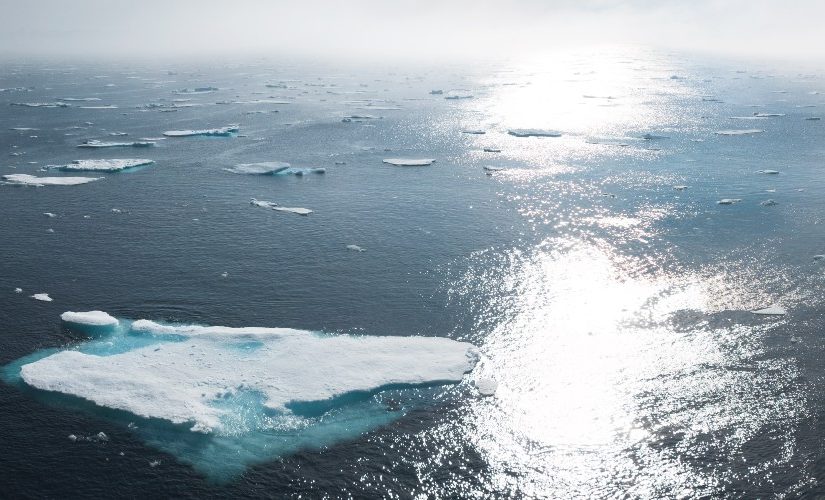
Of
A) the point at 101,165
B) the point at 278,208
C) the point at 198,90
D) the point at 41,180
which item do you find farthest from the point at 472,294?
the point at 198,90

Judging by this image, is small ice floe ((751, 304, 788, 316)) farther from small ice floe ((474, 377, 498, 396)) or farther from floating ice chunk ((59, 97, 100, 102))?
floating ice chunk ((59, 97, 100, 102))

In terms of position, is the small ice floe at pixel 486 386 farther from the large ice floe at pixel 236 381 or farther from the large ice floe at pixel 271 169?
the large ice floe at pixel 271 169

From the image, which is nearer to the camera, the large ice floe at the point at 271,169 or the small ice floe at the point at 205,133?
the large ice floe at the point at 271,169

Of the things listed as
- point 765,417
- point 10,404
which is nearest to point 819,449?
point 765,417

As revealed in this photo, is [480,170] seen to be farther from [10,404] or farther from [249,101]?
[249,101]

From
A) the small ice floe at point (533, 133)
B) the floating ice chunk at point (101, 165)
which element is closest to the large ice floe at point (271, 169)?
the floating ice chunk at point (101, 165)

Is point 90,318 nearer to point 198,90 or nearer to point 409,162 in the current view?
point 409,162
